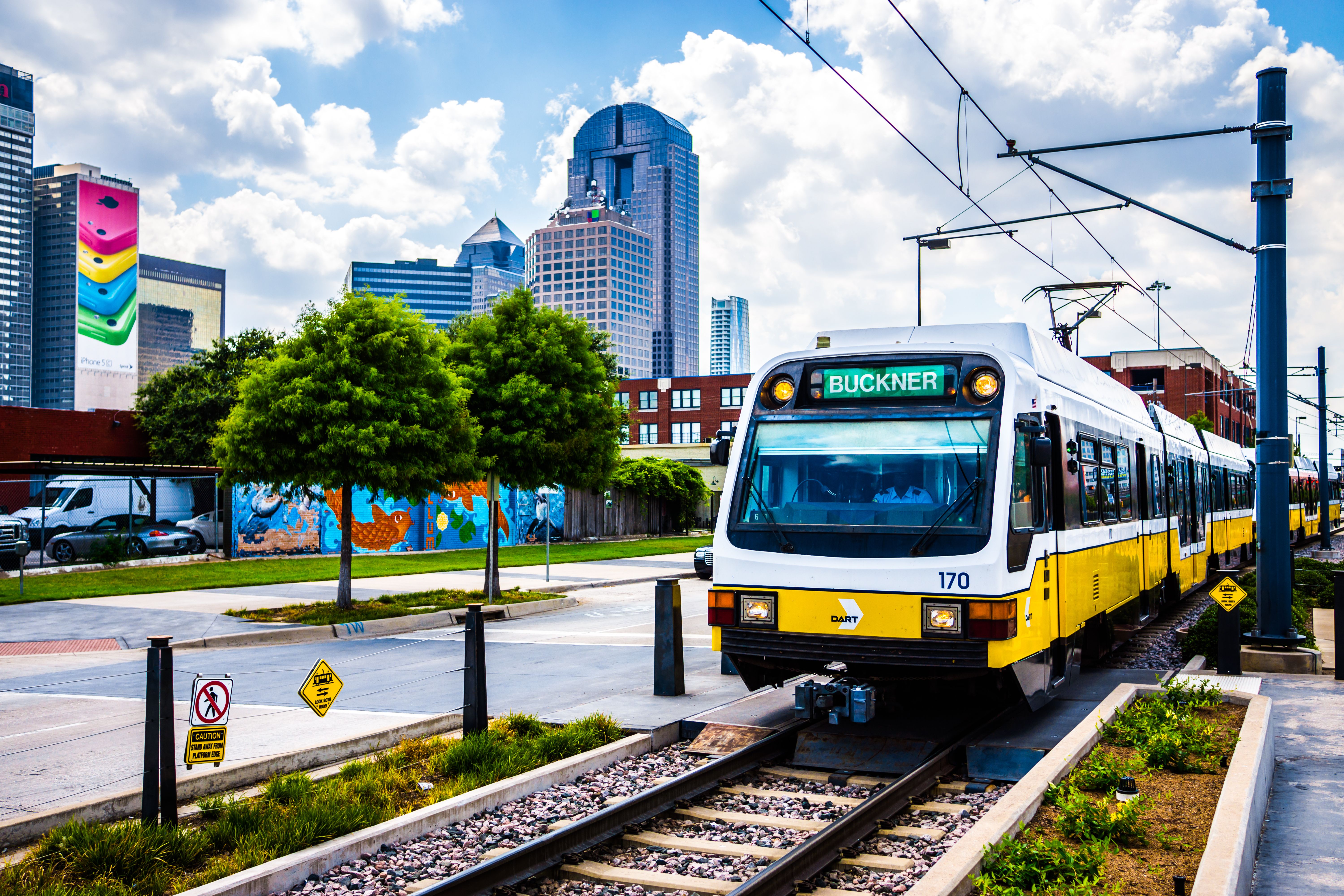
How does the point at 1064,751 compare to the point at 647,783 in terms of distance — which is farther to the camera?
the point at 647,783

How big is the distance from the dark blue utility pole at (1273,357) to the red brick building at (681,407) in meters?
71.8

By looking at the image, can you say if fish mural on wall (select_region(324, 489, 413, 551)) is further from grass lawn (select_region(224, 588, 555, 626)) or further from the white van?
grass lawn (select_region(224, 588, 555, 626))

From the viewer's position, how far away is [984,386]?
7934 mm

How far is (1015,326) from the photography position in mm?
8922

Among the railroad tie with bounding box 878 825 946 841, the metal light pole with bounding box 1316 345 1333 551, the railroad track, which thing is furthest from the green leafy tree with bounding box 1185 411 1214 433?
the railroad tie with bounding box 878 825 946 841

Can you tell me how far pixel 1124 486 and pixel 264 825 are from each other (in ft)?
31.8

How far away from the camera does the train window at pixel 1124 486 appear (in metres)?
11.7

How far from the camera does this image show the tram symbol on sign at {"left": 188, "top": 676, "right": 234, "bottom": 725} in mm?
6102

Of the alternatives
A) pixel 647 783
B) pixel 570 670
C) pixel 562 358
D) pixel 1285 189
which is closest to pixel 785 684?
pixel 570 670

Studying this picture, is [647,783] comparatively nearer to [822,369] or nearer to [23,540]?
[822,369]

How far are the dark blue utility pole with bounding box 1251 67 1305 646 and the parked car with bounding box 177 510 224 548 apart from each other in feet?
85.9

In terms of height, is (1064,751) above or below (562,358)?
below

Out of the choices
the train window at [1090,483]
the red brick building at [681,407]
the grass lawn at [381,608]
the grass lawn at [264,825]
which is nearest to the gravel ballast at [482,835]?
the grass lawn at [264,825]

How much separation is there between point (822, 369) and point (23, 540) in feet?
64.7
